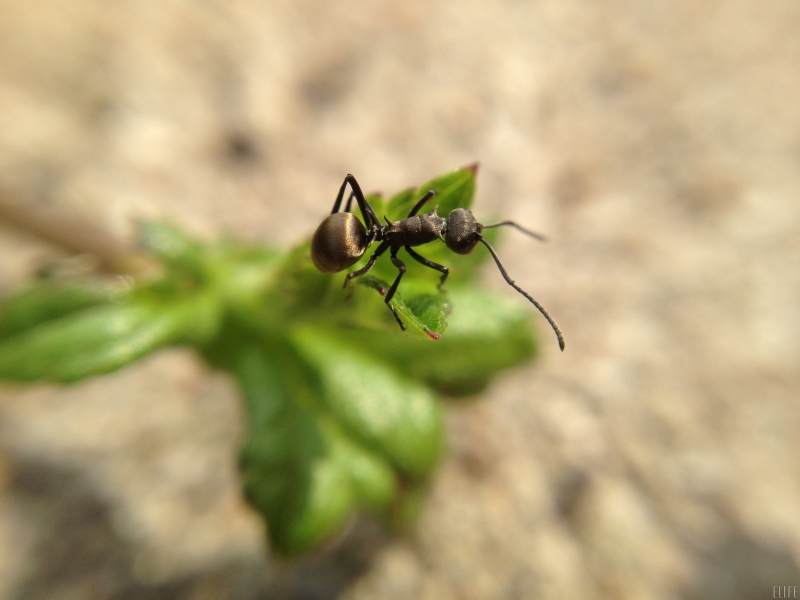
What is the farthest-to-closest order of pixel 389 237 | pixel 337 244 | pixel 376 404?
pixel 376 404 → pixel 389 237 → pixel 337 244

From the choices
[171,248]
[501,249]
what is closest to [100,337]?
[171,248]

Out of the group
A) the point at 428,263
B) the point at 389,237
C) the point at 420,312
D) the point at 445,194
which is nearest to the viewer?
the point at 420,312

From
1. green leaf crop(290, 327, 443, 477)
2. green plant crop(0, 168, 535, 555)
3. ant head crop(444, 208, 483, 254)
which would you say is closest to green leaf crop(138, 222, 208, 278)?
green plant crop(0, 168, 535, 555)

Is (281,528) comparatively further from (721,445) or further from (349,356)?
(721,445)

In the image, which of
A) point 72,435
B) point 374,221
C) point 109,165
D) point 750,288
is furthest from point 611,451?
point 109,165

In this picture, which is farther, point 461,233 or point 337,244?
point 461,233

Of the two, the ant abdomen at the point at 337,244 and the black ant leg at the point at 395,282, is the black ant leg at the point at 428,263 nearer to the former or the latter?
the black ant leg at the point at 395,282

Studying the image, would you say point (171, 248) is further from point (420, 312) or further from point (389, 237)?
point (420, 312)

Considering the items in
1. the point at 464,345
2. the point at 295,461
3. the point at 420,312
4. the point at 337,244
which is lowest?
the point at 295,461

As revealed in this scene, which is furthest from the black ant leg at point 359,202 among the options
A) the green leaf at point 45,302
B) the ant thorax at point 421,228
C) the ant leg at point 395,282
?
the green leaf at point 45,302
